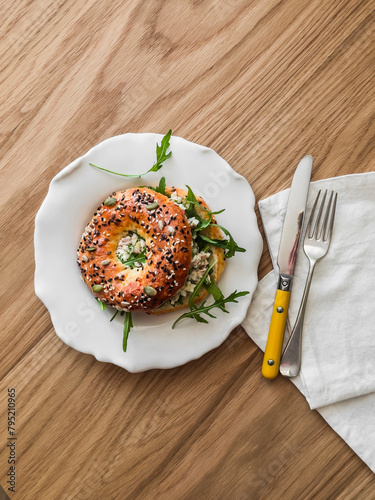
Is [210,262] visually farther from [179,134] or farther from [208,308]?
[179,134]

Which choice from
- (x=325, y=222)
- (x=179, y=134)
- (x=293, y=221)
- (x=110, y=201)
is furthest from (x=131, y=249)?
(x=325, y=222)

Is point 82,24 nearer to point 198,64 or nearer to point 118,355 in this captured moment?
point 198,64

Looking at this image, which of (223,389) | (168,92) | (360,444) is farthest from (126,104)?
(360,444)

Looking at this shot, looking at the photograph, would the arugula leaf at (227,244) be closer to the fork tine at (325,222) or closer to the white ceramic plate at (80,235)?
the white ceramic plate at (80,235)

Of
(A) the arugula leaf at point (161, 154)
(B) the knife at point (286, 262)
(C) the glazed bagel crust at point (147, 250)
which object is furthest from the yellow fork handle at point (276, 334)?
(A) the arugula leaf at point (161, 154)

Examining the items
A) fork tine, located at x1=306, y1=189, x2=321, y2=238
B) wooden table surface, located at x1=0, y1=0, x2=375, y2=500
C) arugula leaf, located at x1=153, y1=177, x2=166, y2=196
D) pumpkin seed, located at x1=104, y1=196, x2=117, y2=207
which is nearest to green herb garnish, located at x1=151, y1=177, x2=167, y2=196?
arugula leaf, located at x1=153, y1=177, x2=166, y2=196
